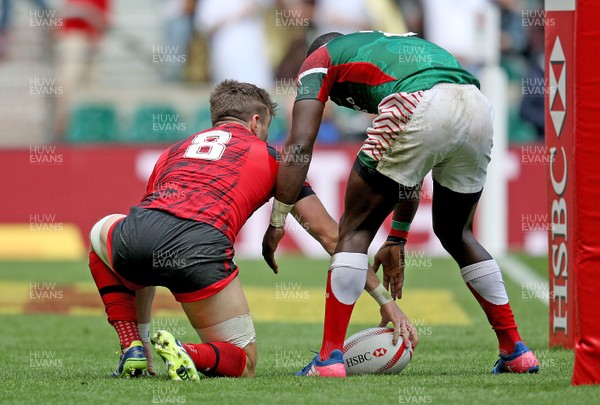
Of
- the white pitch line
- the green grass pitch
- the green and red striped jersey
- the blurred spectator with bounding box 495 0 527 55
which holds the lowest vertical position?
the white pitch line

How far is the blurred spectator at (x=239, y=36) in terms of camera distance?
52.0 ft

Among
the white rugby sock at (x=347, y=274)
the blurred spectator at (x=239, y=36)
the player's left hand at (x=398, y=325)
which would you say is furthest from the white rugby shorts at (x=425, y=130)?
the blurred spectator at (x=239, y=36)

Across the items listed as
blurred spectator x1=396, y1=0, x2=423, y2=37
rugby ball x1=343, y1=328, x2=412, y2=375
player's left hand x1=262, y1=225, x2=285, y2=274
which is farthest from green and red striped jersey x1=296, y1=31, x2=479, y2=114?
blurred spectator x1=396, y1=0, x2=423, y2=37

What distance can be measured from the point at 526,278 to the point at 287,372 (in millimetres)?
6251

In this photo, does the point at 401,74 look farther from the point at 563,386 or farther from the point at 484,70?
the point at 484,70

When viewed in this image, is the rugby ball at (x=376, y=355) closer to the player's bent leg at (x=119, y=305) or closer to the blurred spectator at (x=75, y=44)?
the player's bent leg at (x=119, y=305)

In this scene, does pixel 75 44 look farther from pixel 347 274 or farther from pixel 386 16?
pixel 347 274

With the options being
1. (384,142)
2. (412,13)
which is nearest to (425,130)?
(384,142)

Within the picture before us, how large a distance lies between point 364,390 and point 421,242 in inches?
388

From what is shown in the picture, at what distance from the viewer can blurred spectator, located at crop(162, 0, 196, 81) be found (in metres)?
16.4

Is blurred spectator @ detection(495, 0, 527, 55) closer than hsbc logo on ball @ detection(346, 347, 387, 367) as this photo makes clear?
No

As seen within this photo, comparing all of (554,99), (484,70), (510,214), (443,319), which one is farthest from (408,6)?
(554,99)

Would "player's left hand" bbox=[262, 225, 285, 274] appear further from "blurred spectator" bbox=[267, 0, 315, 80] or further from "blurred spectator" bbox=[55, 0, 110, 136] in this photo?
"blurred spectator" bbox=[55, 0, 110, 136]

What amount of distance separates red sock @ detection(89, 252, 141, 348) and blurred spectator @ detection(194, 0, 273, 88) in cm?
1023
